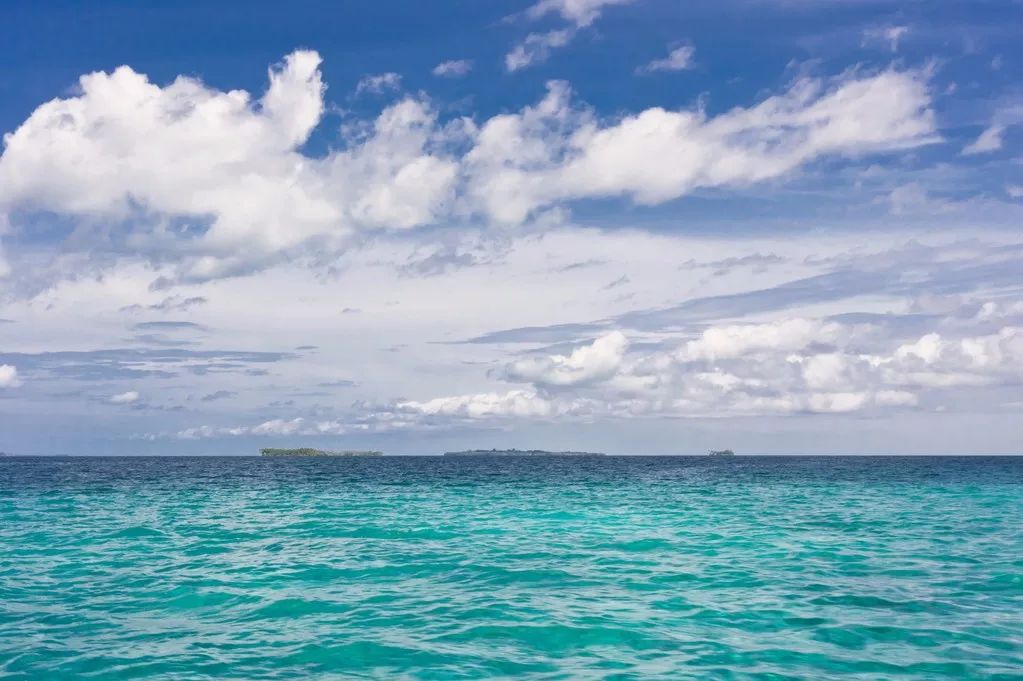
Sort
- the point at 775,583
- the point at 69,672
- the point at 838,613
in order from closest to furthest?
the point at 69,672, the point at 838,613, the point at 775,583

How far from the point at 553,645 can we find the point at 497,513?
30299 millimetres

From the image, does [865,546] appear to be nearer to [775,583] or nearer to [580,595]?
[775,583]

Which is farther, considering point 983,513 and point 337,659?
point 983,513

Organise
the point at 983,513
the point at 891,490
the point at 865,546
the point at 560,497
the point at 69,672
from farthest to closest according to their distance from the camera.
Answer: the point at 891,490
the point at 560,497
the point at 983,513
the point at 865,546
the point at 69,672

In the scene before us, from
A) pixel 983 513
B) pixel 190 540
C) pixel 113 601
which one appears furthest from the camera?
pixel 983 513

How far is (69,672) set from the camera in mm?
14750

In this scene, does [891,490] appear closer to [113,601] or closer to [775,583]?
[775,583]

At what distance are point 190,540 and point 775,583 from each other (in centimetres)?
2297

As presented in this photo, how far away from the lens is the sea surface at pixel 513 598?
1523cm

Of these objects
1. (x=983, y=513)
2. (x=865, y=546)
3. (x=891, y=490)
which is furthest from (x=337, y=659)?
(x=891, y=490)

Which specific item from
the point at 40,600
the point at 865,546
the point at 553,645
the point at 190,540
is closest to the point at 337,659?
the point at 553,645

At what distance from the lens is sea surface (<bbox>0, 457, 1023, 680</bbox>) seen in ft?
50.0

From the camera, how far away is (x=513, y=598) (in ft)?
67.8

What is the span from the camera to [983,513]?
145ft
